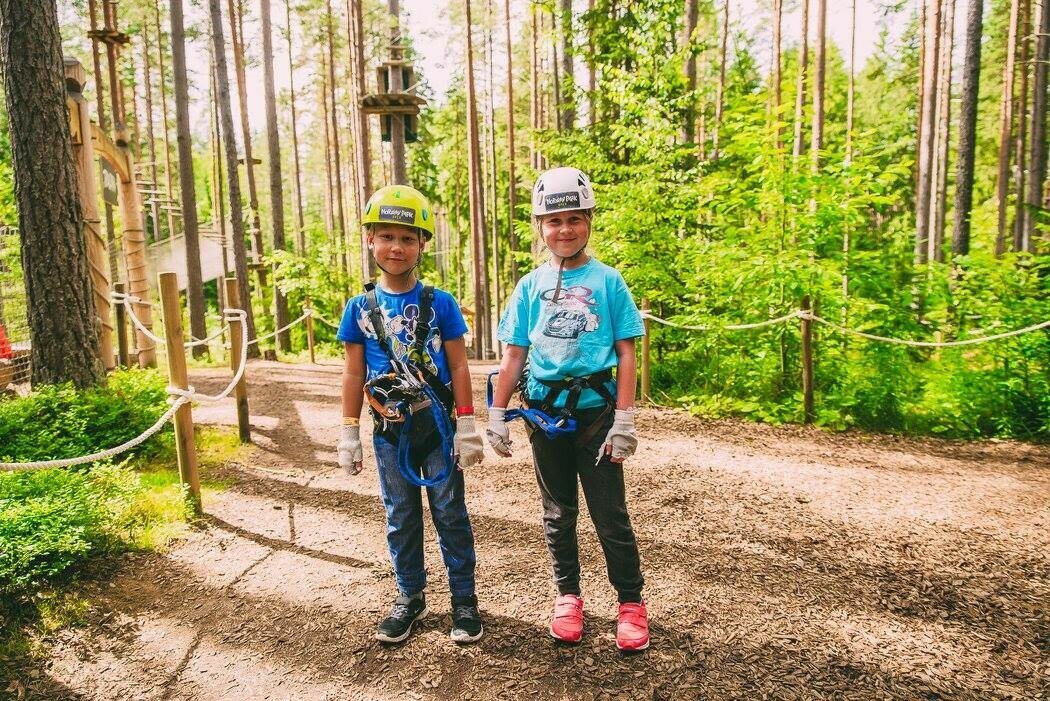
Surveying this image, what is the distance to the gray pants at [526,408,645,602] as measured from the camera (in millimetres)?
2875

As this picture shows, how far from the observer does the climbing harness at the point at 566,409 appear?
2834mm

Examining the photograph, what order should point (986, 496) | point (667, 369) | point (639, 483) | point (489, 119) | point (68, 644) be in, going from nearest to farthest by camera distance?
1. point (68, 644)
2. point (986, 496)
3. point (639, 483)
4. point (667, 369)
5. point (489, 119)

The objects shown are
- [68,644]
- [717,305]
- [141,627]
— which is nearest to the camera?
[68,644]

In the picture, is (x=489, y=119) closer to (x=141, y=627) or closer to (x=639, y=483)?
(x=639, y=483)

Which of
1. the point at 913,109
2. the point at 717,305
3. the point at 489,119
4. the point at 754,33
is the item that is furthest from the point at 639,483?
the point at 913,109

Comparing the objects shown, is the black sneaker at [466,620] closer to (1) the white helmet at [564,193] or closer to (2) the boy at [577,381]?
(2) the boy at [577,381]

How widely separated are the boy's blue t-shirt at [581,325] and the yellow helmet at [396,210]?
0.59 metres

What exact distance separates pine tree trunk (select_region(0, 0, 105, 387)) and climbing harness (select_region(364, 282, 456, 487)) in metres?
4.29

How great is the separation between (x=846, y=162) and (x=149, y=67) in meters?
A: 30.2

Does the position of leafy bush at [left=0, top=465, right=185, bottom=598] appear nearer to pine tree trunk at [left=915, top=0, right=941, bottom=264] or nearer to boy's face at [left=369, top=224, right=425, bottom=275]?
boy's face at [left=369, top=224, right=425, bottom=275]

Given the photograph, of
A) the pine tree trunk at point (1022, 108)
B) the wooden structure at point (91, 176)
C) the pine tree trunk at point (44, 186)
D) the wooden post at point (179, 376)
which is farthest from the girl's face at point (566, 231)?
the pine tree trunk at point (1022, 108)

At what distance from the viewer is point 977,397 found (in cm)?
637

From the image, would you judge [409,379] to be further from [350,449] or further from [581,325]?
[581,325]

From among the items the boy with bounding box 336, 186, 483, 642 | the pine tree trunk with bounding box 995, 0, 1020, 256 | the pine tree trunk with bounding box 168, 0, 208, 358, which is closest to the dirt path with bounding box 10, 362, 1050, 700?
the boy with bounding box 336, 186, 483, 642
